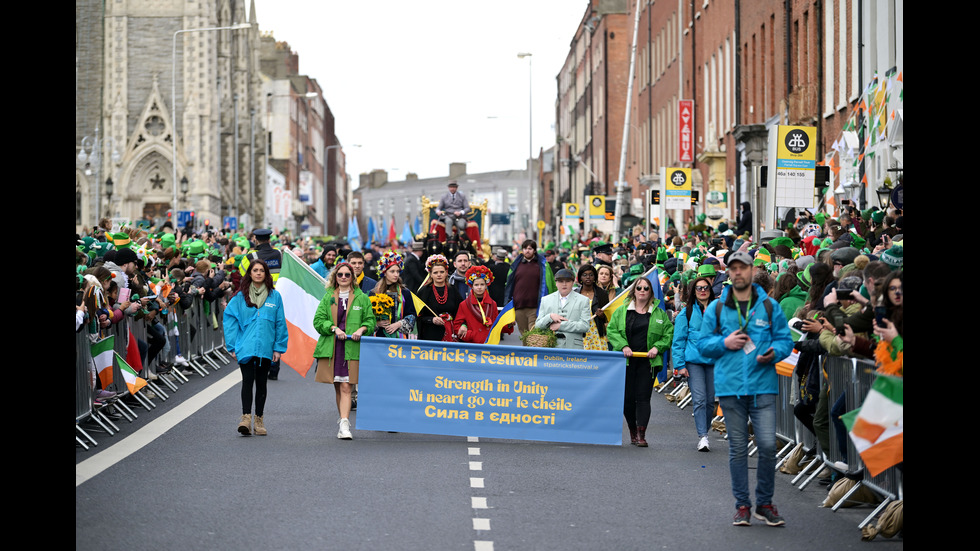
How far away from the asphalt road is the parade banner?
7.6 inches

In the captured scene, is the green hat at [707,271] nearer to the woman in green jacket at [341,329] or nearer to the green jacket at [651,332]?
the green jacket at [651,332]

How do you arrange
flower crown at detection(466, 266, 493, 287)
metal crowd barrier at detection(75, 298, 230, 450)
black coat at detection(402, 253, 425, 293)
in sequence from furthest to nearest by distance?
black coat at detection(402, 253, 425, 293) → flower crown at detection(466, 266, 493, 287) → metal crowd barrier at detection(75, 298, 230, 450)

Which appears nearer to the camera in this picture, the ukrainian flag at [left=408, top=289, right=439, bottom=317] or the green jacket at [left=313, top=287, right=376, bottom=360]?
the green jacket at [left=313, top=287, right=376, bottom=360]

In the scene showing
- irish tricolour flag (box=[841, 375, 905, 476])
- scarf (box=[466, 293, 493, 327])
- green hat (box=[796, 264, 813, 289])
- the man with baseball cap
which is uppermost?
the man with baseball cap

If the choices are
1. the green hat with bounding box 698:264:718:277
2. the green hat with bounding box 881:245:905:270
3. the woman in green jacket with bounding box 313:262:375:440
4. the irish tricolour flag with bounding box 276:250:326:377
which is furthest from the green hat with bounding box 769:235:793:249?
the green hat with bounding box 881:245:905:270

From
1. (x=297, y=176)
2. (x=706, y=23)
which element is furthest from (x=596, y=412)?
(x=297, y=176)

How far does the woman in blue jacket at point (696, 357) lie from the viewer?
43.1 feet

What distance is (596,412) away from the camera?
1391 cm

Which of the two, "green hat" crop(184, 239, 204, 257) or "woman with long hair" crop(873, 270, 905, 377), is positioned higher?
"green hat" crop(184, 239, 204, 257)

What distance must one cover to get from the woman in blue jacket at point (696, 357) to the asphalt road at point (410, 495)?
417mm

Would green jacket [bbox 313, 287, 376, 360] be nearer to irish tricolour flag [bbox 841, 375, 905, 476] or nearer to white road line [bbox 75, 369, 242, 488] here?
white road line [bbox 75, 369, 242, 488]

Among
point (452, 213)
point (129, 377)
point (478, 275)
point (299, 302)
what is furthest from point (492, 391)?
point (452, 213)

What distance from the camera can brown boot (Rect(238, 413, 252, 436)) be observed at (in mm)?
14102
